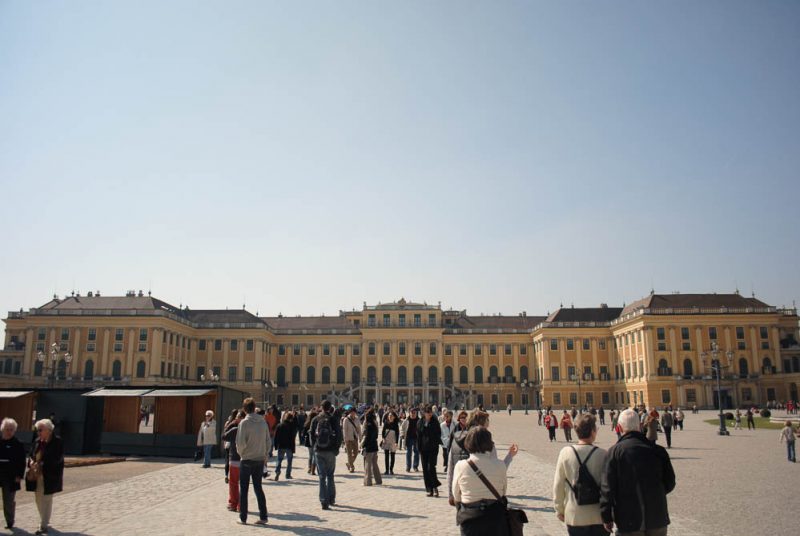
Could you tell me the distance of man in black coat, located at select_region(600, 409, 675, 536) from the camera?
5.65 meters

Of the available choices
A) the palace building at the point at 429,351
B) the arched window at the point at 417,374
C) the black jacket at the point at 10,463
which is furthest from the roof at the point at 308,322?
the black jacket at the point at 10,463

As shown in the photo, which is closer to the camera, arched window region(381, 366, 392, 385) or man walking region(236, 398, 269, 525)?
man walking region(236, 398, 269, 525)

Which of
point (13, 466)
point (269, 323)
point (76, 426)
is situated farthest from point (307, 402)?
point (13, 466)

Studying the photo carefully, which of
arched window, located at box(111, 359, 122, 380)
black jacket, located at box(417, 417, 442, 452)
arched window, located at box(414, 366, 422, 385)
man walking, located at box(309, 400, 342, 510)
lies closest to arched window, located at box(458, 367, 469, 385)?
arched window, located at box(414, 366, 422, 385)

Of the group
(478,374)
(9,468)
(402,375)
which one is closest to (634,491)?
(9,468)

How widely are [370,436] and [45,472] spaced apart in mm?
6766

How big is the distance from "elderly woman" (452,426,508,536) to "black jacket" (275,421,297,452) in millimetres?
11052

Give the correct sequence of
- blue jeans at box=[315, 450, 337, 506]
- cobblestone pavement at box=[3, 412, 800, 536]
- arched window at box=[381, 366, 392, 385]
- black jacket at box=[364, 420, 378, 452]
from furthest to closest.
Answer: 1. arched window at box=[381, 366, 392, 385]
2. black jacket at box=[364, 420, 378, 452]
3. blue jeans at box=[315, 450, 337, 506]
4. cobblestone pavement at box=[3, 412, 800, 536]

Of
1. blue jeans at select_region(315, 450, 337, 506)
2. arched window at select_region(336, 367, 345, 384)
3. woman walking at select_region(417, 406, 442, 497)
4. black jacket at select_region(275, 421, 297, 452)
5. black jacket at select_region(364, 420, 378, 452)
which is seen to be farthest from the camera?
arched window at select_region(336, 367, 345, 384)

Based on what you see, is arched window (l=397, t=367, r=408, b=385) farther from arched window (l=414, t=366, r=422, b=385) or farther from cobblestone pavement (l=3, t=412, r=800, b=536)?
cobblestone pavement (l=3, t=412, r=800, b=536)

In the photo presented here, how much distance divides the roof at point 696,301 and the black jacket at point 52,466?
66759 mm

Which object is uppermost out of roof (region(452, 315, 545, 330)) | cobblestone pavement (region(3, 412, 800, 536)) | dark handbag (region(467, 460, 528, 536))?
roof (region(452, 315, 545, 330))

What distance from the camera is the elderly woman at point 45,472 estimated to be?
910 cm

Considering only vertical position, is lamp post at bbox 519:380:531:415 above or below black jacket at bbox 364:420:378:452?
above
